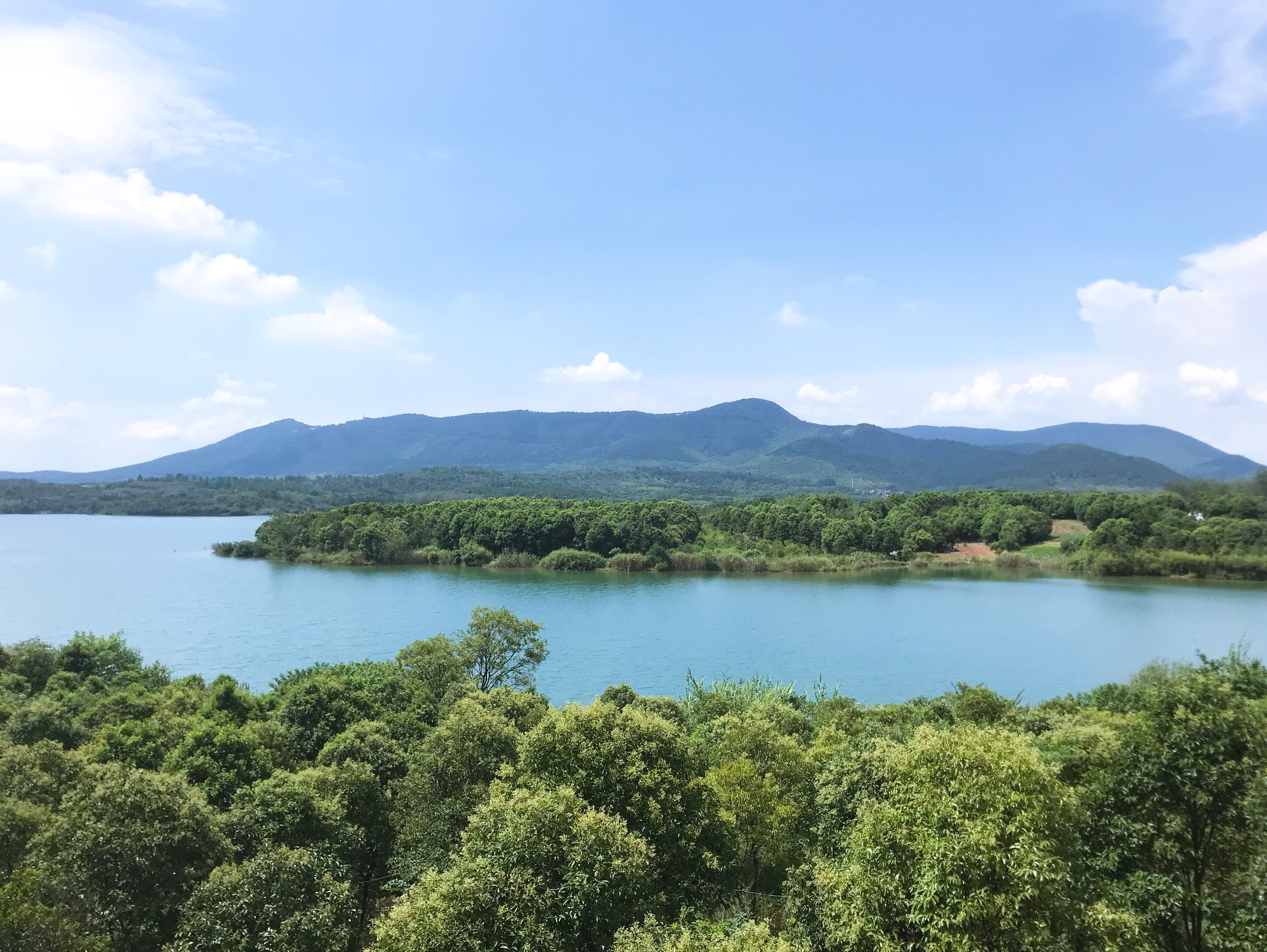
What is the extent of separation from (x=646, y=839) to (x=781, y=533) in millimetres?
59437

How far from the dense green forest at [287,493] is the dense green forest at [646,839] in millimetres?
121447

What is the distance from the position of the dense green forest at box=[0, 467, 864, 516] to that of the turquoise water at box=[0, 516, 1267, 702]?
76.8m

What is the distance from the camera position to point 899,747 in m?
9.88

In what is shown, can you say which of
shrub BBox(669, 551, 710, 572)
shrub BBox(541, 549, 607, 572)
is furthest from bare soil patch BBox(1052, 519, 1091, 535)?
shrub BBox(541, 549, 607, 572)

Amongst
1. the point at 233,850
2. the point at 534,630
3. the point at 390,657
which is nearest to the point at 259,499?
the point at 390,657

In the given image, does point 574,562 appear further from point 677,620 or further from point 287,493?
point 287,493

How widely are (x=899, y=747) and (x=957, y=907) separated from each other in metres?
2.87

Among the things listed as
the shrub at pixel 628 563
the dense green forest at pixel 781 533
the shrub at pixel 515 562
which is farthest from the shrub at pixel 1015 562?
the shrub at pixel 515 562

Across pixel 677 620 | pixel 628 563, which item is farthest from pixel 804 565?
pixel 677 620

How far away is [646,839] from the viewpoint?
31.2 feet

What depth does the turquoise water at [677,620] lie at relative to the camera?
31906mm

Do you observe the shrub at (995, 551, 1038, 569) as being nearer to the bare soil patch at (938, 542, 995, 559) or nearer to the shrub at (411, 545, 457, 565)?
the bare soil patch at (938, 542, 995, 559)

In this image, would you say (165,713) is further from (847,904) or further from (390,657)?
(390,657)

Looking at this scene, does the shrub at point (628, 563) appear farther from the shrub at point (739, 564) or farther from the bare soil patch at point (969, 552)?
the bare soil patch at point (969, 552)
